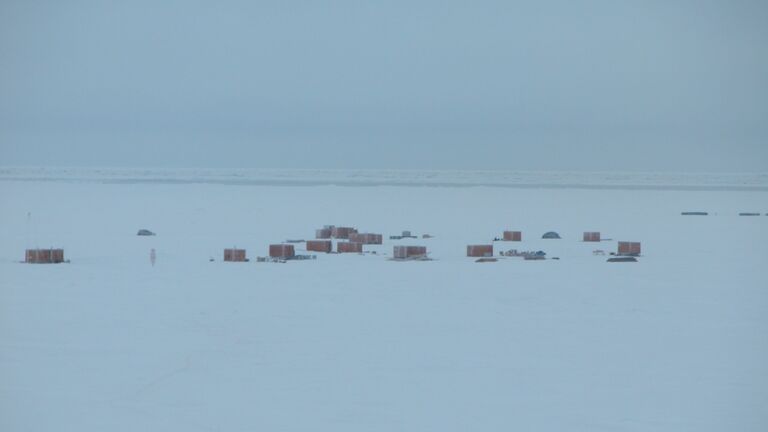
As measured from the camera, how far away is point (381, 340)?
35.0 ft

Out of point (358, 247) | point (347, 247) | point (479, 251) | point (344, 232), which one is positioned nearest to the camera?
point (479, 251)

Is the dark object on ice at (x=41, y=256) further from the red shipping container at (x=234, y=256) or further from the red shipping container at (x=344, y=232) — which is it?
the red shipping container at (x=344, y=232)

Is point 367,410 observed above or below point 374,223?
below

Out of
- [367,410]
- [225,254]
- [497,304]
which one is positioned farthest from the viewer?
[225,254]

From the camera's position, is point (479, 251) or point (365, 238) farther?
point (365, 238)

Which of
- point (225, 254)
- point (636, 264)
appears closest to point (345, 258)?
point (225, 254)

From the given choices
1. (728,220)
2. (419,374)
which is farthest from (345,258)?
(728,220)

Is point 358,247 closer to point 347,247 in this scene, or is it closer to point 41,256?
point 347,247

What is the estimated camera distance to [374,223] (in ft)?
95.1

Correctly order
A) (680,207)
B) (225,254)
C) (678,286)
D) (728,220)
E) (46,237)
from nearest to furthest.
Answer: (678,286) < (225,254) < (46,237) < (728,220) < (680,207)

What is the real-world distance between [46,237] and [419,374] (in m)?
15.1

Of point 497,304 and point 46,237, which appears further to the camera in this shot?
point 46,237

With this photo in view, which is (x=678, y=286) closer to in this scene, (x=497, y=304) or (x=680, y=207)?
(x=497, y=304)

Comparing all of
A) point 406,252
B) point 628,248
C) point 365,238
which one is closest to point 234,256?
point 406,252
